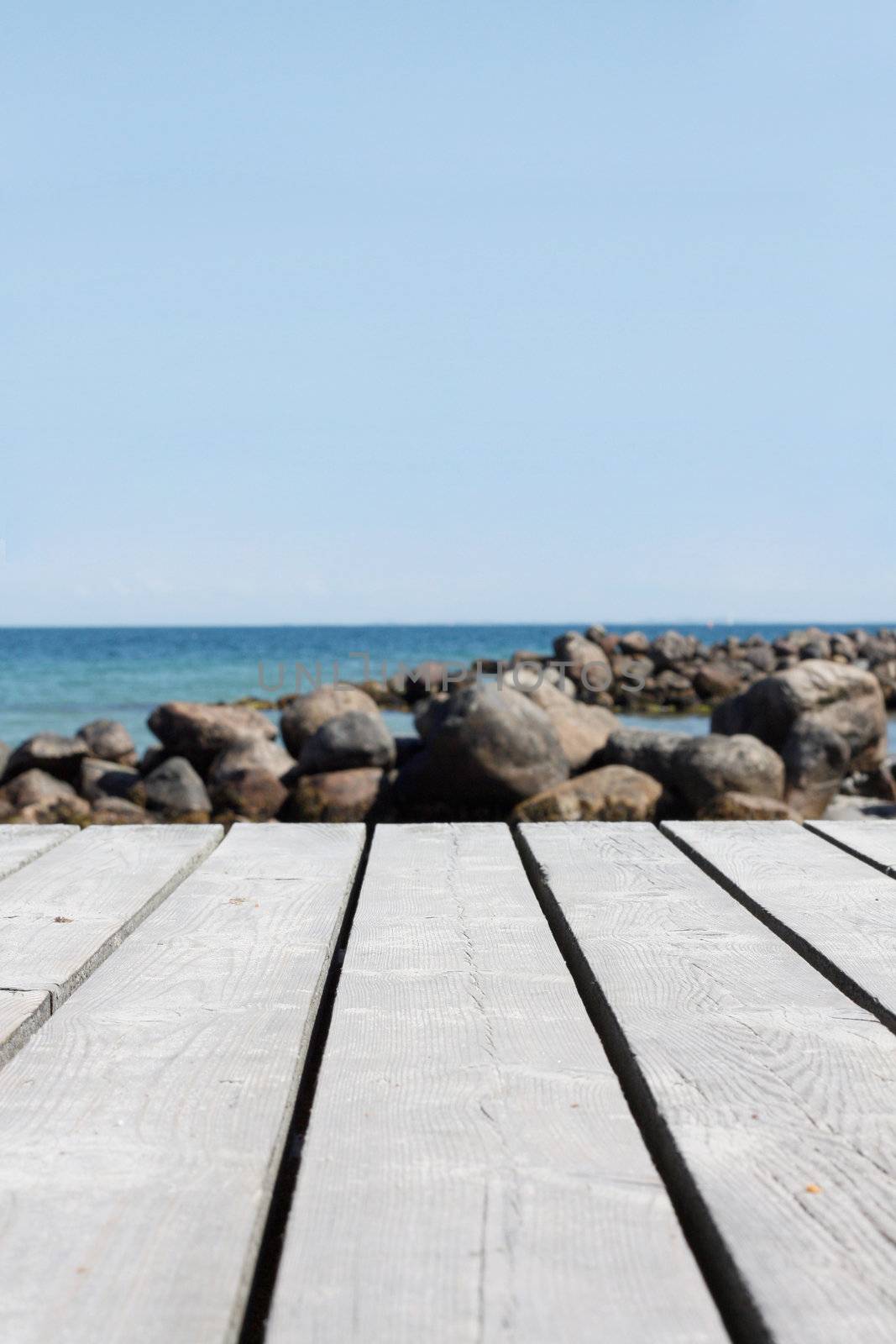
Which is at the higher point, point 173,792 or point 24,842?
point 24,842

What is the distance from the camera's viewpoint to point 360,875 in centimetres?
239

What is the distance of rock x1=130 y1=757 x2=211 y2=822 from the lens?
8.59 meters

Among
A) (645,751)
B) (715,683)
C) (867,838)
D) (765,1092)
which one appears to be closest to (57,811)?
(645,751)

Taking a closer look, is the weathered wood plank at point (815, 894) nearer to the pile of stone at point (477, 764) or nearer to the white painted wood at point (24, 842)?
the white painted wood at point (24, 842)

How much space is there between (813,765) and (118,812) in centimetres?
529

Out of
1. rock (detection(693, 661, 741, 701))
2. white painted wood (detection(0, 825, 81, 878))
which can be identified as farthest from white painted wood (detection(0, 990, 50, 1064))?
rock (detection(693, 661, 741, 701))

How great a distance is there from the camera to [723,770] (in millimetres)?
7770

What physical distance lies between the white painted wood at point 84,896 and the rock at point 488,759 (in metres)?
4.92

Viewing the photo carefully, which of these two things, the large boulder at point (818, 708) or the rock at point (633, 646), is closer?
the large boulder at point (818, 708)

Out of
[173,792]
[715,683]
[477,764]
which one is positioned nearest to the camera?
[477,764]

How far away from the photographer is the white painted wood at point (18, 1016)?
133 cm

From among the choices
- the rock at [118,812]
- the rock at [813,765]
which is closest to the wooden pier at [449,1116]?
the rock at [118,812]

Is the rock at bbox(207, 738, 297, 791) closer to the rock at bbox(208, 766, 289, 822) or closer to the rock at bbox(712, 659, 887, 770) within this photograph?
the rock at bbox(208, 766, 289, 822)

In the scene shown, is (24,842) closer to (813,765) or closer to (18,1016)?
(18,1016)
